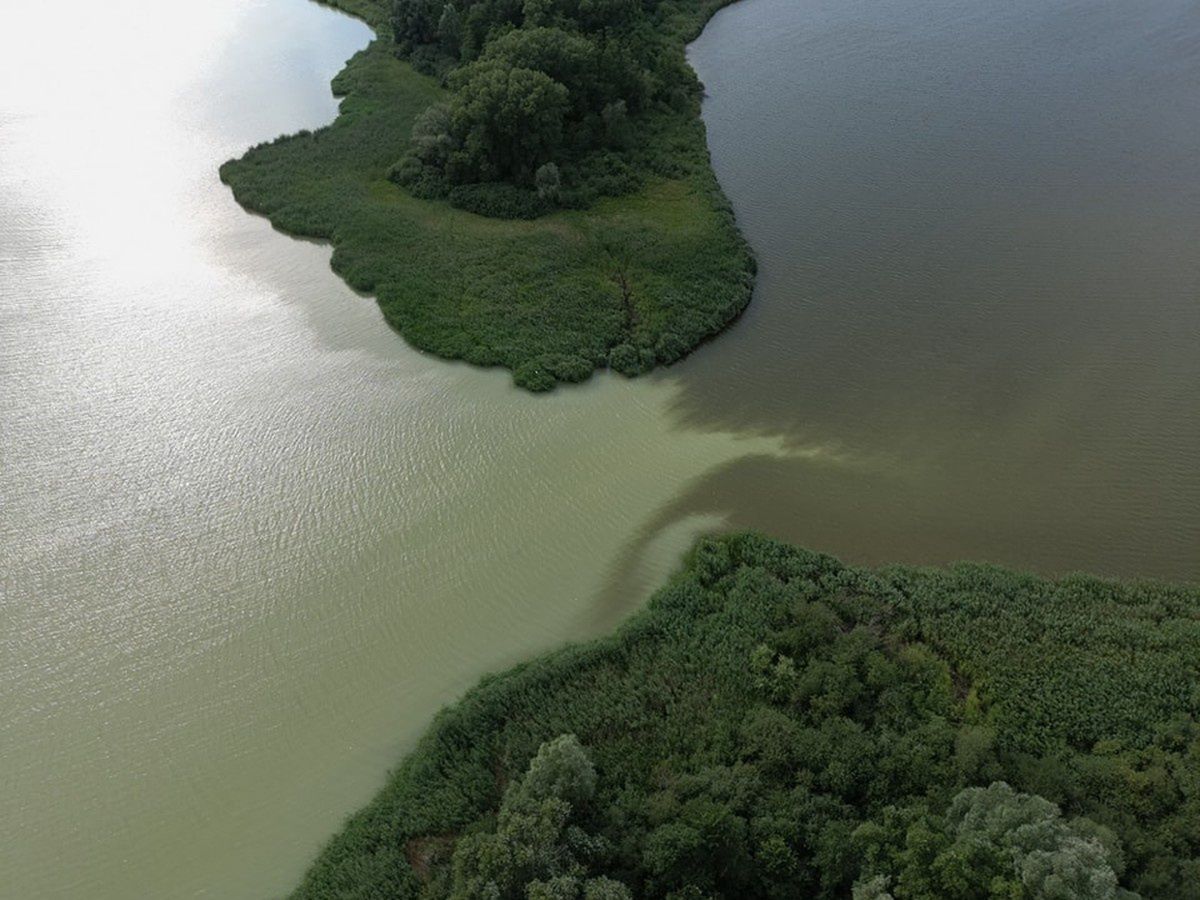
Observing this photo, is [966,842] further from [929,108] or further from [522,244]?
[929,108]

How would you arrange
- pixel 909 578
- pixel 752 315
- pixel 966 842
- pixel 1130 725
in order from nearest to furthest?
pixel 966 842, pixel 1130 725, pixel 909 578, pixel 752 315

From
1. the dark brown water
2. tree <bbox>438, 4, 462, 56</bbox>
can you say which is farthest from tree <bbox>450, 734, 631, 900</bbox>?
tree <bbox>438, 4, 462, 56</bbox>

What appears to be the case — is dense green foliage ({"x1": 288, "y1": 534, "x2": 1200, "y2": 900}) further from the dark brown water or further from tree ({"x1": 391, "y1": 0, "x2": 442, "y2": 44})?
tree ({"x1": 391, "y1": 0, "x2": 442, "y2": 44})

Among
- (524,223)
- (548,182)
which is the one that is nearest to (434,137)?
(548,182)

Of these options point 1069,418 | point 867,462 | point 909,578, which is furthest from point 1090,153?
point 909,578

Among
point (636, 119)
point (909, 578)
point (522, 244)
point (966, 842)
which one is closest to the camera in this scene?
point (966, 842)

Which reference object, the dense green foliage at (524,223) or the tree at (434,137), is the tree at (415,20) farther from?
the tree at (434,137)

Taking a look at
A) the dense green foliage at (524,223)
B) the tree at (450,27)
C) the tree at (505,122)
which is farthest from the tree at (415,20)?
the tree at (505,122)
